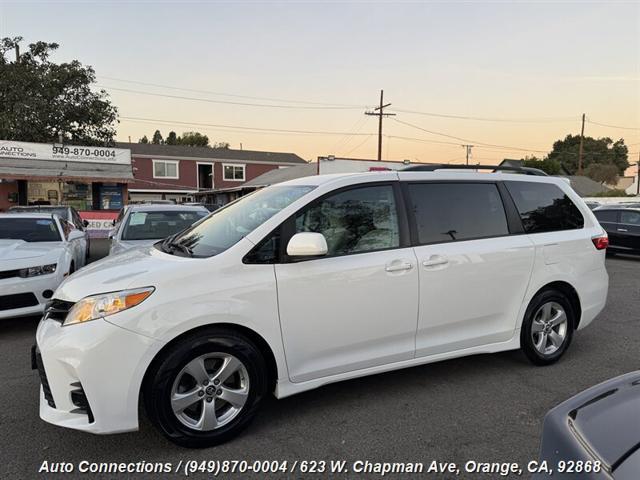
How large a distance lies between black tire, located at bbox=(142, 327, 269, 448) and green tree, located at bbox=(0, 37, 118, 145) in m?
31.0

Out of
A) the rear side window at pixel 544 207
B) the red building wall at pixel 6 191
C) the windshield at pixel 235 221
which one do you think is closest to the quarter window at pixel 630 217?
the rear side window at pixel 544 207

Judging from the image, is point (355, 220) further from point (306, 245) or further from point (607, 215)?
point (607, 215)

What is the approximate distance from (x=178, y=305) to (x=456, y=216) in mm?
2374

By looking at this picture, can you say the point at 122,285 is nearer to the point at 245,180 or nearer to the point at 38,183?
the point at 38,183

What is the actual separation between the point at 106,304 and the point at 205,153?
142ft

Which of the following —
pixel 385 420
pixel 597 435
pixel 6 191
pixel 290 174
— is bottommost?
pixel 385 420

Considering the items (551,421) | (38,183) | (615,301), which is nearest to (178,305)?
(551,421)

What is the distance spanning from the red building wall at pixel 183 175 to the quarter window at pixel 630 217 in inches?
1398

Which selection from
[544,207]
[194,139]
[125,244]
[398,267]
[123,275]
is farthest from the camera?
[194,139]

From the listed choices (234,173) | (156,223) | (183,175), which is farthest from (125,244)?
(234,173)

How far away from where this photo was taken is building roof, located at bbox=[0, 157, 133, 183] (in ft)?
71.1

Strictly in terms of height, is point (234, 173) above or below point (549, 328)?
above

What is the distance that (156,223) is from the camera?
7410 millimetres

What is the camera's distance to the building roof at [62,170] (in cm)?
2168
